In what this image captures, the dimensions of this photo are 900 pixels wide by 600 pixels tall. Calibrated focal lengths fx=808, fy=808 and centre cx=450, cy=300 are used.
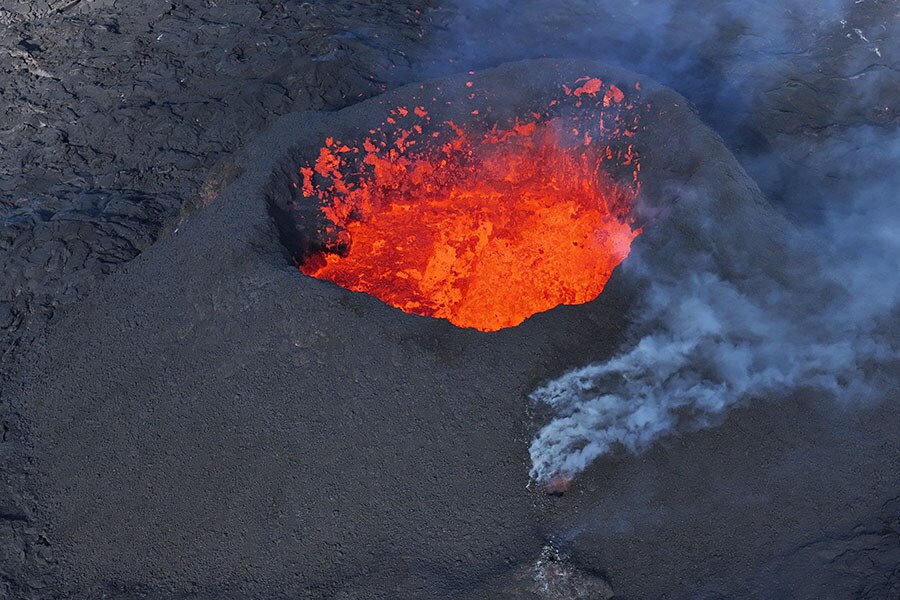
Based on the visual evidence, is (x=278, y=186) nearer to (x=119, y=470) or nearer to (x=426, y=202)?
(x=426, y=202)

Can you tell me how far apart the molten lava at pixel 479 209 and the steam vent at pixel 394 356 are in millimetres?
33

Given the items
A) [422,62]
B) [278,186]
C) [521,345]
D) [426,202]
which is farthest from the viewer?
[422,62]

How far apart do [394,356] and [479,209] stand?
380 centimetres

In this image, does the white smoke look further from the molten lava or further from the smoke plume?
the molten lava

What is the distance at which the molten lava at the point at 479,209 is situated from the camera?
11.1 meters

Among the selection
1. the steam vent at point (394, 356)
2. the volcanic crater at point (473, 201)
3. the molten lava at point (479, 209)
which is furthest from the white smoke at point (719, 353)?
the molten lava at point (479, 209)

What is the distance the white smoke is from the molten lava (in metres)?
2.11

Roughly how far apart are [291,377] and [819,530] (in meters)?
5.47

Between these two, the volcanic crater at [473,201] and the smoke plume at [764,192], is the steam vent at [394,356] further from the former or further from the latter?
the smoke plume at [764,192]

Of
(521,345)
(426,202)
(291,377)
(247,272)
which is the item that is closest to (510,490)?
(521,345)

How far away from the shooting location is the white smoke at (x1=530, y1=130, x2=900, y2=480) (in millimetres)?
8164

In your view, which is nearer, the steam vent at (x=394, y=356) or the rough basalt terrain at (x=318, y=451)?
the rough basalt terrain at (x=318, y=451)

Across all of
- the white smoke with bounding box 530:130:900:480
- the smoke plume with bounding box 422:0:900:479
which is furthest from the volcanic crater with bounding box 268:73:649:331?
the smoke plume with bounding box 422:0:900:479

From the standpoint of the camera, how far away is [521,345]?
8.67 m
